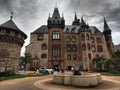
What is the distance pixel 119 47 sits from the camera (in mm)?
57312

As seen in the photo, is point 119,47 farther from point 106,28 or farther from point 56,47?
point 56,47

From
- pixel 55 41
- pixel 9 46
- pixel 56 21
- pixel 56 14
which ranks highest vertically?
pixel 56 14

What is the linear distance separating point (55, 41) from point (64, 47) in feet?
14.6

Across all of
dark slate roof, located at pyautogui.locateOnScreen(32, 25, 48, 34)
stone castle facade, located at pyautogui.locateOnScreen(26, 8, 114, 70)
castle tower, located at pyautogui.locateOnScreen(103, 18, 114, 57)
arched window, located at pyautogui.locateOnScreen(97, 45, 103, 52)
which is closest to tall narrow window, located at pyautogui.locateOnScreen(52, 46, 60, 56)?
stone castle facade, located at pyautogui.locateOnScreen(26, 8, 114, 70)

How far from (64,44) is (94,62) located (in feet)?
45.1

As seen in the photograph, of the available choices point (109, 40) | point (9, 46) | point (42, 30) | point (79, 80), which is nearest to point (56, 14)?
point (42, 30)

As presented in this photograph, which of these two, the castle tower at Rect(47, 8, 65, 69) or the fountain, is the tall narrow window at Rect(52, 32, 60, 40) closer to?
the castle tower at Rect(47, 8, 65, 69)

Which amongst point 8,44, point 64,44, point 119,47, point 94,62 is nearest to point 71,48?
point 64,44

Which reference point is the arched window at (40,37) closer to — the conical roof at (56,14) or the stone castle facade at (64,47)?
the stone castle facade at (64,47)

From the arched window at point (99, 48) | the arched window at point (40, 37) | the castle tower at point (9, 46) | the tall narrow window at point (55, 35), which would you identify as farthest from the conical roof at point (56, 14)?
the castle tower at point (9, 46)

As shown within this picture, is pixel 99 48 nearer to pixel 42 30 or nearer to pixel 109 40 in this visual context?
pixel 109 40

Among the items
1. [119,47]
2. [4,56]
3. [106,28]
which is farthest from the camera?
[119,47]

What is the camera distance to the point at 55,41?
143 feet

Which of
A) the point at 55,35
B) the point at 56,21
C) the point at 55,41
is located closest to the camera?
the point at 55,41
